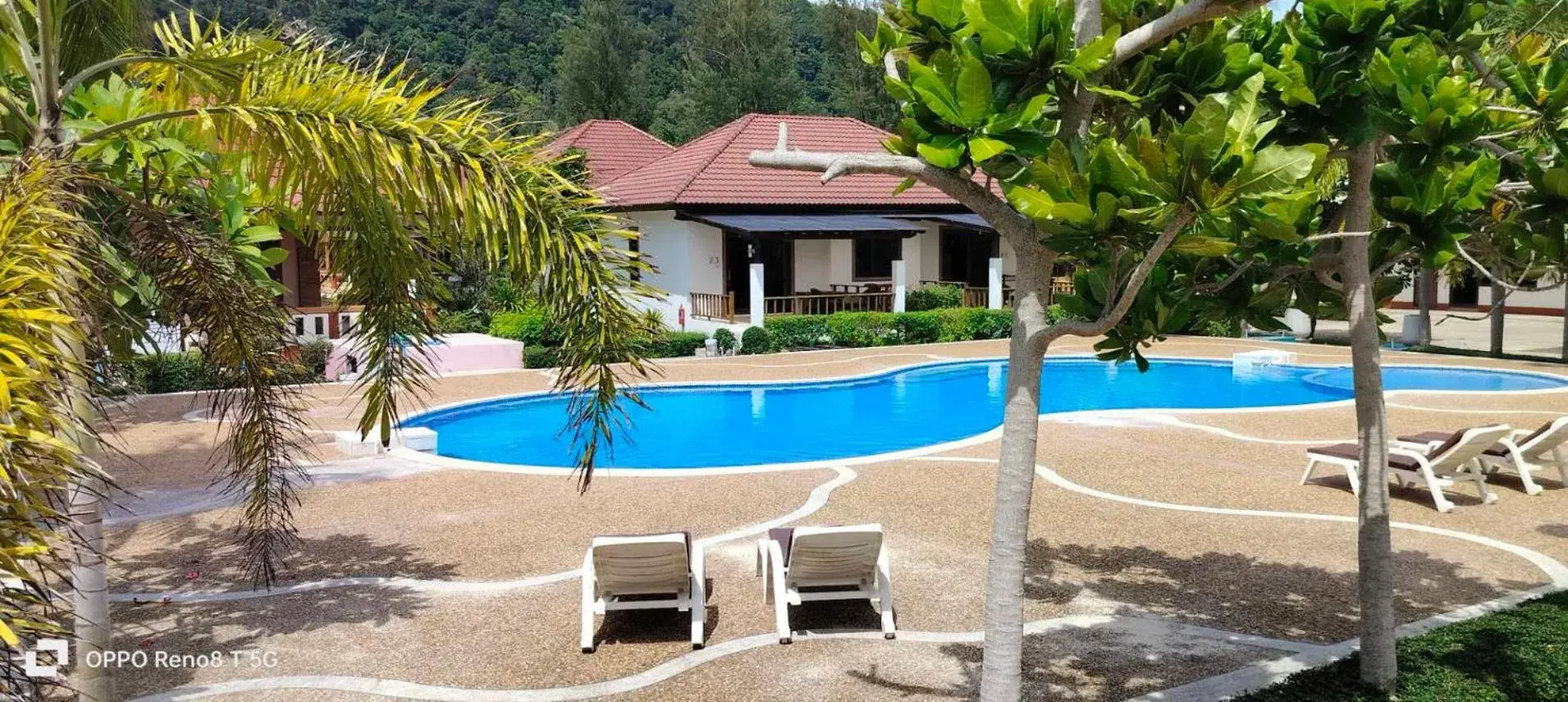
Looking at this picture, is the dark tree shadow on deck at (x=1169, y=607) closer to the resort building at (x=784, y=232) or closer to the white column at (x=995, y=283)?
the resort building at (x=784, y=232)

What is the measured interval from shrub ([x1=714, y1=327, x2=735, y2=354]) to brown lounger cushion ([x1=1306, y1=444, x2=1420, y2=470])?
15.6m

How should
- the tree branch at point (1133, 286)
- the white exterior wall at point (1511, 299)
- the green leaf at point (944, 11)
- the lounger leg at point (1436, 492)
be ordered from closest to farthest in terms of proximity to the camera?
the tree branch at point (1133, 286)
the green leaf at point (944, 11)
the lounger leg at point (1436, 492)
the white exterior wall at point (1511, 299)

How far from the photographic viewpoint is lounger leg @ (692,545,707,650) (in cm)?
689

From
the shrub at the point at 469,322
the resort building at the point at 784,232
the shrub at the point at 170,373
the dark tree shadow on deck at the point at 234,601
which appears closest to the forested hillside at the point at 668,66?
the resort building at the point at 784,232

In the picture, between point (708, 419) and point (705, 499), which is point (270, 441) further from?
point (708, 419)

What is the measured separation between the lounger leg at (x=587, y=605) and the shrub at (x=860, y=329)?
1960 centimetres

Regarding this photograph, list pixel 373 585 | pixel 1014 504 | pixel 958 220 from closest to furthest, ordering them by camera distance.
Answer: pixel 1014 504 < pixel 373 585 < pixel 958 220

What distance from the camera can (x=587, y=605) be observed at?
6.92 meters

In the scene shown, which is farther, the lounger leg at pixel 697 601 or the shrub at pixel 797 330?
the shrub at pixel 797 330

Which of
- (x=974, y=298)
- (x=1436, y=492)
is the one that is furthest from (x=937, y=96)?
(x=974, y=298)

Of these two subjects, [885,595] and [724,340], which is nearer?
[885,595]

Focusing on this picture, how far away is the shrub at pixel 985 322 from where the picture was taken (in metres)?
28.2

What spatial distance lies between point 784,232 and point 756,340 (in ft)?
10.1

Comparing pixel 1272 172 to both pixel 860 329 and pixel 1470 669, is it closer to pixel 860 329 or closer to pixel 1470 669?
pixel 1470 669
